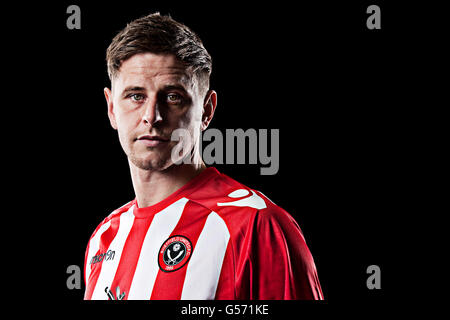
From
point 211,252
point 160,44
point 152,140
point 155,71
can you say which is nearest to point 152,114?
point 152,140

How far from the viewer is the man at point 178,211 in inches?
107

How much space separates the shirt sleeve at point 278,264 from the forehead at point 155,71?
0.95 meters

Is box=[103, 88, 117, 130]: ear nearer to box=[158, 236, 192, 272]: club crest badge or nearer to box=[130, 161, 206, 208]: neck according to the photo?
box=[130, 161, 206, 208]: neck

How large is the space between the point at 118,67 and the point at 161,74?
1.14 feet

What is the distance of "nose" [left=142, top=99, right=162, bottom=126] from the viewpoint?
2891 mm

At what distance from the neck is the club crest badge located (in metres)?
0.34

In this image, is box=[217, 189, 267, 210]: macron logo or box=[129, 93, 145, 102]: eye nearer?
box=[217, 189, 267, 210]: macron logo

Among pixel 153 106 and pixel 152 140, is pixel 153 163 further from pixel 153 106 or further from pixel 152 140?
pixel 153 106

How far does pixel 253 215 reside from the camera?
2.78 metres

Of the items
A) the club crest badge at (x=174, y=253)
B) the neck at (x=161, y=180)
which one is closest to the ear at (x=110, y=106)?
the neck at (x=161, y=180)

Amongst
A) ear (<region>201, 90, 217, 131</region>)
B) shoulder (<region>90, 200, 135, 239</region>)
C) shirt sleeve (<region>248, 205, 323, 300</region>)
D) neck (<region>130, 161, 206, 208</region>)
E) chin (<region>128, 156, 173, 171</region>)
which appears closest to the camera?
shirt sleeve (<region>248, 205, 323, 300</region>)

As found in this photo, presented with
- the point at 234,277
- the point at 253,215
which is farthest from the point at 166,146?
the point at 234,277

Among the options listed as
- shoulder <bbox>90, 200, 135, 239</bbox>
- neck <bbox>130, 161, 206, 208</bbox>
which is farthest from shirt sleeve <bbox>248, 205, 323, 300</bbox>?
shoulder <bbox>90, 200, 135, 239</bbox>

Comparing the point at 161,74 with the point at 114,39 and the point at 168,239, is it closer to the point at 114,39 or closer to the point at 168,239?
the point at 114,39
